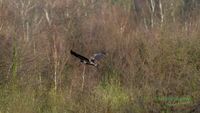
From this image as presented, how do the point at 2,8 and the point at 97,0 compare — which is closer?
the point at 2,8

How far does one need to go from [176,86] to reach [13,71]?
116 inches

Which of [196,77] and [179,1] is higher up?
[179,1]

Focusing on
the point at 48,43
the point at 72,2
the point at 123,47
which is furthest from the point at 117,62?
the point at 72,2

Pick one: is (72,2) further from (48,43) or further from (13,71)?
(13,71)

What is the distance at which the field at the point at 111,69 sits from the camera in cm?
763

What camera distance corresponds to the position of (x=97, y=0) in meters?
22.6

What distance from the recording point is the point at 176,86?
7816 mm

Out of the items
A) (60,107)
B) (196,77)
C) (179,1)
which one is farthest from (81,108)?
(179,1)

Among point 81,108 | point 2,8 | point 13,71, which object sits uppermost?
point 2,8

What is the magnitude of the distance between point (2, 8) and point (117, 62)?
3390 millimetres

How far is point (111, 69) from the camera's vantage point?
11594 mm

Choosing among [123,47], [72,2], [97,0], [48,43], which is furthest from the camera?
[97,0]

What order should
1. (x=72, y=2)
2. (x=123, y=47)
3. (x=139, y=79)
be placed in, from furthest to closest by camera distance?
(x=72, y=2) → (x=123, y=47) → (x=139, y=79)

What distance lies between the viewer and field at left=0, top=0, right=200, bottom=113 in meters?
7.63
